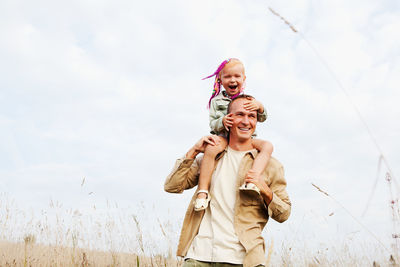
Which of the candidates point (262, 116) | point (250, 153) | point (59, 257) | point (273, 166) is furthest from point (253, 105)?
point (59, 257)

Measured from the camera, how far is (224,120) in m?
3.12

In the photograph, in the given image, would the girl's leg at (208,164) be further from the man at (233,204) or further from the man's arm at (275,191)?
the man's arm at (275,191)

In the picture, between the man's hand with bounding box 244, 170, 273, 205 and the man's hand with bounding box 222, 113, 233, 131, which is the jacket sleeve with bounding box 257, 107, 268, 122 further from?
the man's hand with bounding box 244, 170, 273, 205

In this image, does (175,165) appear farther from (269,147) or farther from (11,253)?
(11,253)

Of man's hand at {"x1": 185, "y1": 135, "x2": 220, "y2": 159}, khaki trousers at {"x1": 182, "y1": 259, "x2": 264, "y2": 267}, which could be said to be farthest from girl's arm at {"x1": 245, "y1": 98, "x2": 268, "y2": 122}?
khaki trousers at {"x1": 182, "y1": 259, "x2": 264, "y2": 267}

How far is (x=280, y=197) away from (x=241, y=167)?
377 millimetres

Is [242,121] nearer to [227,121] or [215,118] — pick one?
[227,121]

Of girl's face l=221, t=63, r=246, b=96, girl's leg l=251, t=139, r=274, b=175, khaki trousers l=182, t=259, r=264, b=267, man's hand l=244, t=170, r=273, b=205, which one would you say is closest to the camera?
khaki trousers l=182, t=259, r=264, b=267

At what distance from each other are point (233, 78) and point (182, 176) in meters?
1.00

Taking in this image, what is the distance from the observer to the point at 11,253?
241 inches

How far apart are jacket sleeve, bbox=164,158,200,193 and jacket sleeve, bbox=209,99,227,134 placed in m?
0.33

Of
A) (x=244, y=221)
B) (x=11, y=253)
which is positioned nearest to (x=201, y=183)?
(x=244, y=221)

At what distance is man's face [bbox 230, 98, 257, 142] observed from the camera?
10.1ft

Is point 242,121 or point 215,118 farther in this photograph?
point 215,118
